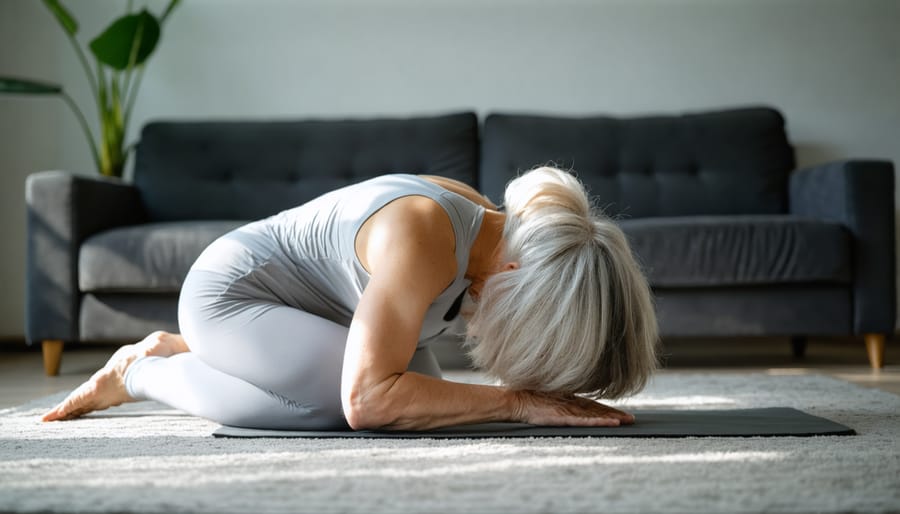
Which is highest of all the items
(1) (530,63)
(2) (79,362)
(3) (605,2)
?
(3) (605,2)

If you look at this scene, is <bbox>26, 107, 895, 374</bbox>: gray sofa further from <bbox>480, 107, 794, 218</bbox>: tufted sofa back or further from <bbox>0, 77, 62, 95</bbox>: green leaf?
<bbox>0, 77, 62, 95</bbox>: green leaf

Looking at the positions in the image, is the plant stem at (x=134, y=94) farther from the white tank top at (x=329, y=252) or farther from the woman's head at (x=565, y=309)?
the woman's head at (x=565, y=309)

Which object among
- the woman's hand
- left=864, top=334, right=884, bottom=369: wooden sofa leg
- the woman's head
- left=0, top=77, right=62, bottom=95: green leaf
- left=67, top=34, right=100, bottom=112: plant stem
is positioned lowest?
left=864, top=334, right=884, bottom=369: wooden sofa leg

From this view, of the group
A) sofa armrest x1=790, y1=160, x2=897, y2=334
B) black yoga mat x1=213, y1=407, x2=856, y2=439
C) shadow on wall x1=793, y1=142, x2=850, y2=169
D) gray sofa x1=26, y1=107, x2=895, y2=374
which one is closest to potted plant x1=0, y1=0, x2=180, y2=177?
gray sofa x1=26, y1=107, x2=895, y2=374

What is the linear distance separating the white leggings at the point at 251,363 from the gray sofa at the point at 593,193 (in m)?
1.10

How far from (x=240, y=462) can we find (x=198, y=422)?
51 centimetres

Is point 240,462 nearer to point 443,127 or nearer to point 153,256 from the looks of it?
point 153,256

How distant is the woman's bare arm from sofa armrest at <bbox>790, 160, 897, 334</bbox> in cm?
155

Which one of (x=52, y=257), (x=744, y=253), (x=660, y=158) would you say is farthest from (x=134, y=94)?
(x=744, y=253)

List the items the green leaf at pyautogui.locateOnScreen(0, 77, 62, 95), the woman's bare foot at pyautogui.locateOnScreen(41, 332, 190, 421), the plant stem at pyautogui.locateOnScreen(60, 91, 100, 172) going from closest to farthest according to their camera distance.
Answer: the woman's bare foot at pyautogui.locateOnScreen(41, 332, 190, 421) → the green leaf at pyautogui.locateOnScreen(0, 77, 62, 95) → the plant stem at pyautogui.locateOnScreen(60, 91, 100, 172)

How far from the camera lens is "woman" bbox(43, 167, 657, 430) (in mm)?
1353

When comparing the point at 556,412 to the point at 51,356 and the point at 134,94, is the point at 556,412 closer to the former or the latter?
the point at 51,356

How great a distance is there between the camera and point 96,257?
2709 mm

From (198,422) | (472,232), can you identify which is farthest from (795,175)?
(198,422)
